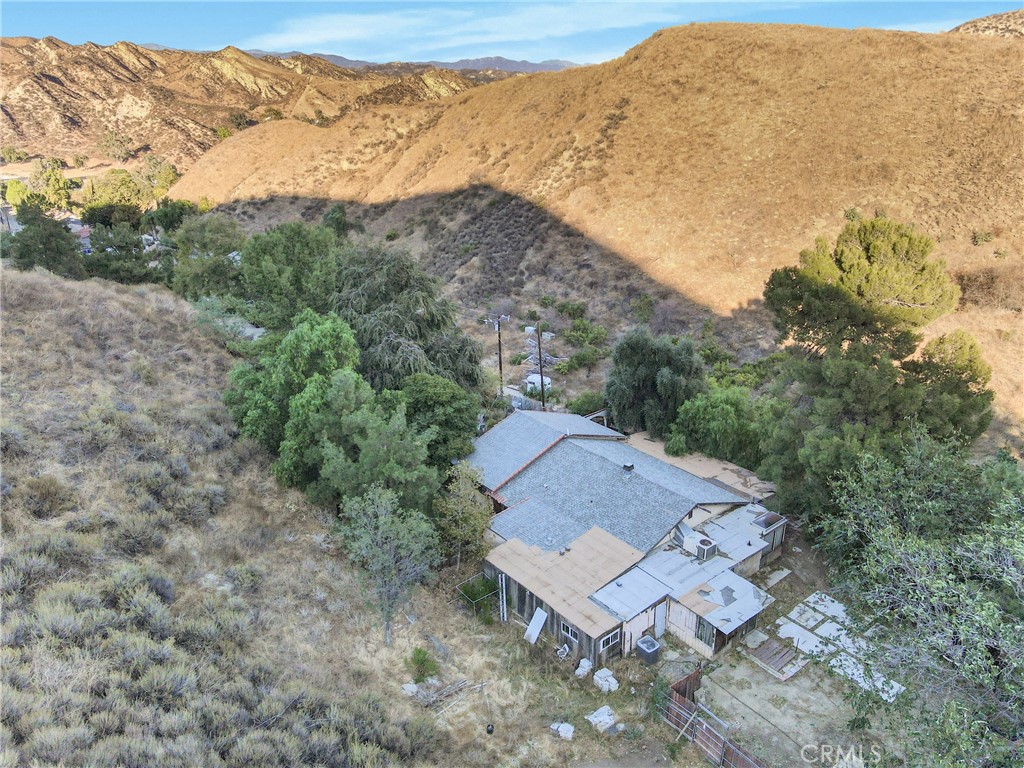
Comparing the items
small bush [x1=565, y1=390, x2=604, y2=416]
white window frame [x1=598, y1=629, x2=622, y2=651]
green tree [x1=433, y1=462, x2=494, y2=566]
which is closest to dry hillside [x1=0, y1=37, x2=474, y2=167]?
small bush [x1=565, y1=390, x2=604, y2=416]

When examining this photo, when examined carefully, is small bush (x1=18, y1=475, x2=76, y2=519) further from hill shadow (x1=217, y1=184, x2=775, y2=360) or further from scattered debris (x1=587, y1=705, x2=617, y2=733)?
hill shadow (x1=217, y1=184, x2=775, y2=360)

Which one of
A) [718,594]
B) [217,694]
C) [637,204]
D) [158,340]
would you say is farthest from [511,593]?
[637,204]

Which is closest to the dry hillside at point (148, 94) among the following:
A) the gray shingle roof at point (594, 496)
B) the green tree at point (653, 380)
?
the green tree at point (653, 380)

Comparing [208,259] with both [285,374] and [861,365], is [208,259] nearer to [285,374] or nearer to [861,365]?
[285,374]

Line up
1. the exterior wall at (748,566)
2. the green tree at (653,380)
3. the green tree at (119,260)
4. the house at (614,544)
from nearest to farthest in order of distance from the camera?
the house at (614,544), the exterior wall at (748,566), the green tree at (653,380), the green tree at (119,260)

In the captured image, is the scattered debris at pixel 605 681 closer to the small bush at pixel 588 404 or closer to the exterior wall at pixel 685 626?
the exterior wall at pixel 685 626

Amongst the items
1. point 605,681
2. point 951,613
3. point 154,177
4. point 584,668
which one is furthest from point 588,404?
point 154,177
